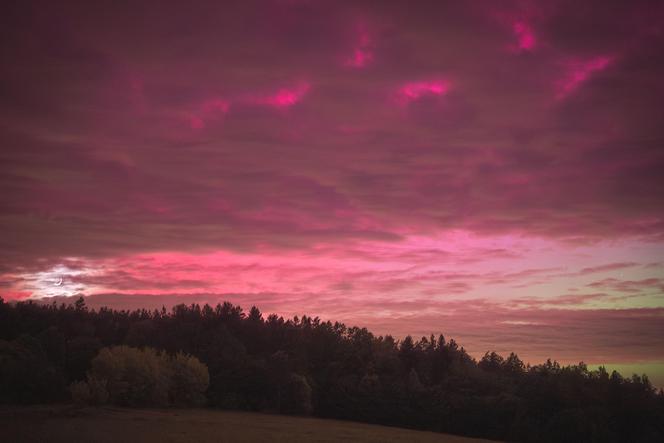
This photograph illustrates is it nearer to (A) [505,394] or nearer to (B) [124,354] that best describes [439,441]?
(A) [505,394]

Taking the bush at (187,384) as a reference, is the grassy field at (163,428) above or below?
below

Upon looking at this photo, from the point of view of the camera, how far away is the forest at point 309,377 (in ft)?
284

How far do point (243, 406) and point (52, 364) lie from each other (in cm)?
3745

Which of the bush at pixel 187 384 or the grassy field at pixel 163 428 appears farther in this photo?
the bush at pixel 187 384

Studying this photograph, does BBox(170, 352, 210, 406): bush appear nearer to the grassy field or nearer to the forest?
the forest

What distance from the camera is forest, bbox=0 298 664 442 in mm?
86688

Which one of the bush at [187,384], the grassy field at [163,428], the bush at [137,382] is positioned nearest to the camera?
the grassy field at [163,428]

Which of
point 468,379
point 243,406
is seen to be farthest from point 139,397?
point 468,379

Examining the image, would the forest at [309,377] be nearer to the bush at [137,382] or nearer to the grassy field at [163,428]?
the bush at [137,382]

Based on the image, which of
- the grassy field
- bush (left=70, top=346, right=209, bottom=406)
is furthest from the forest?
the grassy field

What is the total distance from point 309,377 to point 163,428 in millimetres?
51786

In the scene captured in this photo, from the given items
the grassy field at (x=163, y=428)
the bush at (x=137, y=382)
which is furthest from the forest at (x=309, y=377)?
the grassy field at (x=163, y=428)

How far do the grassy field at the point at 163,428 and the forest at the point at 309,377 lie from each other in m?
11.7

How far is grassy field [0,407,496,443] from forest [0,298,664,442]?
38.4 feet
